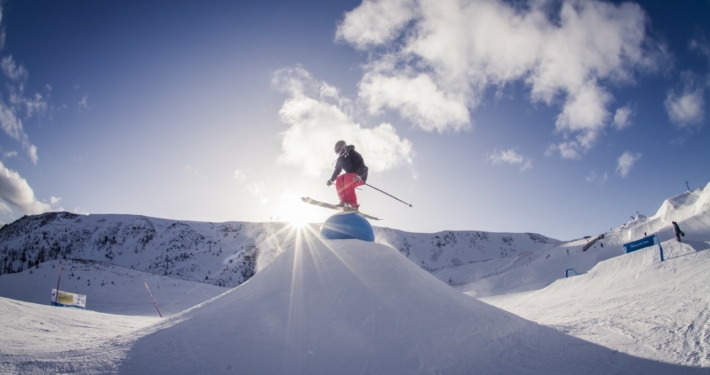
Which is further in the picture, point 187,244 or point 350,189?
point 187,244

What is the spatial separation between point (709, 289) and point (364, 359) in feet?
23.9

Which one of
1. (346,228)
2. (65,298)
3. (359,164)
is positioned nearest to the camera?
(346,228)

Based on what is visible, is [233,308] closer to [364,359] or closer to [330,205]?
[364,359]

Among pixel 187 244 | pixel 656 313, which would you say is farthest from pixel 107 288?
pixel 187 244

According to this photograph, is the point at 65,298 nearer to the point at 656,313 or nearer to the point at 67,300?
the point at 67,300

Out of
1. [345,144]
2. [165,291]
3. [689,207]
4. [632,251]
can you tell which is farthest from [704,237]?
[165,291]

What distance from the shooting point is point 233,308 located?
505 centimetres

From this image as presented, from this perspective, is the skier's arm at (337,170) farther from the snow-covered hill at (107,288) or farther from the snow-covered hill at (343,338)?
the snow-covered hill at (107,288)

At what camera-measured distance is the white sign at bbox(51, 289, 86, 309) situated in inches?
676

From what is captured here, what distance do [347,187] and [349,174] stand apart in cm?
36

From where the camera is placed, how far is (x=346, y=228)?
24.1 feet

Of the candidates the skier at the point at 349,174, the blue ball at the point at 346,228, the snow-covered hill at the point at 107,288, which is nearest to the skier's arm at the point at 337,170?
the skier at the point at 349,174

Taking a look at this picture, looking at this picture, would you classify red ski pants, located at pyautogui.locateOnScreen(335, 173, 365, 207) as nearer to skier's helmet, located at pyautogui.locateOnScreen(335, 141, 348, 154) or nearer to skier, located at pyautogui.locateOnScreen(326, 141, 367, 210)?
skier, located at pyautogui.locateOnScreen(326, 141, 367, 210)

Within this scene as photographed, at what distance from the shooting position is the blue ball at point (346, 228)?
731cm
